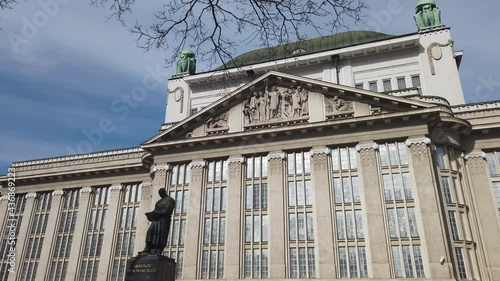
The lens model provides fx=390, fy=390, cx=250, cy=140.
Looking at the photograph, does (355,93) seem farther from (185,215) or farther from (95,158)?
(95,158)

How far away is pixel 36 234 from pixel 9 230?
145 inches

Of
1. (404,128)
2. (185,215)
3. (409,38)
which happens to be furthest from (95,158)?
(409,38)

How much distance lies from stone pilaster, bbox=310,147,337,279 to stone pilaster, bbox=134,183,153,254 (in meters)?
15.4

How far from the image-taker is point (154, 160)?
3469 cm

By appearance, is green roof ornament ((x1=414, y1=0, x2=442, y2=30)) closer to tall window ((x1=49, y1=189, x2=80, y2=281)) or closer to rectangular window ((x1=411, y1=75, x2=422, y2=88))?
rectangular window ((x1=411, y1=75, x2=422, y2=88))

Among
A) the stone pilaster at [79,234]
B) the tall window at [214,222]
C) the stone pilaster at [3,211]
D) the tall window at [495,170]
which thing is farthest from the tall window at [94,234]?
the tall window at [495,170]

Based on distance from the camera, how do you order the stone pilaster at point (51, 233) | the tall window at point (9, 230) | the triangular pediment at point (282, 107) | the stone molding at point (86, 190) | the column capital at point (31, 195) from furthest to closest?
the column capital at point (31, 195) → the stone molding at point (86, 190) → the tall window at point (9, 230) → the stone pilaster at point (51, 233) → the triangular pediment at point (282, 107)

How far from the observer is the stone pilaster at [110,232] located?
117 ft

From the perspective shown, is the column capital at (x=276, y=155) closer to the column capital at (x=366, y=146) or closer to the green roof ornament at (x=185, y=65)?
the column capital at (x=366, y=146)

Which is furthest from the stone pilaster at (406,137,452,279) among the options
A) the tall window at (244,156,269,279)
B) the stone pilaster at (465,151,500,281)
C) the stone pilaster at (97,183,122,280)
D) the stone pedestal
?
the stone pilaster at (97,183,122,280)

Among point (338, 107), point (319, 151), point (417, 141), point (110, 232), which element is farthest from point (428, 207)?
point (110, 232)

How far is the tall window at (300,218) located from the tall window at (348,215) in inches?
74.5

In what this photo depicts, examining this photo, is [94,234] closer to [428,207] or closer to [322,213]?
[322,213]

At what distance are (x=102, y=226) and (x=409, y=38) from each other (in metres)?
34.6
